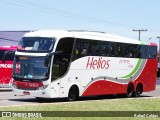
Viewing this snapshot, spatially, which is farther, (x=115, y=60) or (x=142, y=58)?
(x=142, y=58)

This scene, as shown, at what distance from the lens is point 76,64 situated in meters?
24.4

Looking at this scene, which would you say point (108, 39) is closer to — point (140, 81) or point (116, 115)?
point (140, 81)

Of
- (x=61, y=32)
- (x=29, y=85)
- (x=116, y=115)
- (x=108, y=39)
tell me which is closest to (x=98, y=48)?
(x=108, y=39)

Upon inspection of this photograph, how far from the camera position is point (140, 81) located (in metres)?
30.8

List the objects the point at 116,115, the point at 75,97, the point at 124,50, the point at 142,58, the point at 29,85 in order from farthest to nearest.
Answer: the point at 142,58 < the point at 124,50 < the point at 75,97 < the point at 29,85 < the point at 116,115

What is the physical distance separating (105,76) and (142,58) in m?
4.44

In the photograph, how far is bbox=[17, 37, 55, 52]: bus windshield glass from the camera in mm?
22906

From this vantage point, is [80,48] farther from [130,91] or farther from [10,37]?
[10,37]

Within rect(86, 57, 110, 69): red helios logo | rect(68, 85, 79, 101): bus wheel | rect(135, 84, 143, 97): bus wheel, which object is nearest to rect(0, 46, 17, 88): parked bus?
rect(86, 57, 110, 69): red helios logo

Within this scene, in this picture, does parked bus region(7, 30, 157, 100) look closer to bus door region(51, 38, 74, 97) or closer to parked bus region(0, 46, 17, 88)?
bus door region(51, 38, 74, 97)

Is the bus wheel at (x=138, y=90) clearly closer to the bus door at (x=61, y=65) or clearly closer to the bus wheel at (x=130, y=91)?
the bus wheel at (x=130, y=91)

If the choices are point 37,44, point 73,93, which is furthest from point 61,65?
point 73,93

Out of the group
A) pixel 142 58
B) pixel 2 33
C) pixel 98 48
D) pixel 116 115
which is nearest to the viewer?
pixel 116 115

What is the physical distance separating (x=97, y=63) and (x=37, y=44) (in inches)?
169
